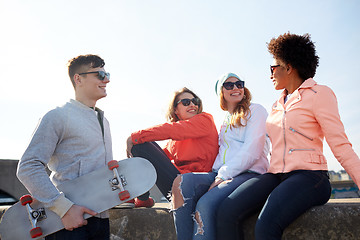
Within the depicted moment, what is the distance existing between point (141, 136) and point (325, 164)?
182cm

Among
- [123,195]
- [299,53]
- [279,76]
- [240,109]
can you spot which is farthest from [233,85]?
[123,195]

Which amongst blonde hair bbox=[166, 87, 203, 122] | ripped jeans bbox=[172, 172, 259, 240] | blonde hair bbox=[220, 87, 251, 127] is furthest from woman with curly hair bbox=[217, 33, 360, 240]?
blonde hair bbox=[166, 87, 203, 122]

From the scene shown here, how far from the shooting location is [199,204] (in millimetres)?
2553

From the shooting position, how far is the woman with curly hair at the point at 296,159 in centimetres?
→ 218

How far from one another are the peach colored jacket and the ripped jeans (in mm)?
419

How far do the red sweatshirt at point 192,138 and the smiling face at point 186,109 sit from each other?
363mm

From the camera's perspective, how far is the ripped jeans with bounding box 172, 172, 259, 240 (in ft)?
8.05

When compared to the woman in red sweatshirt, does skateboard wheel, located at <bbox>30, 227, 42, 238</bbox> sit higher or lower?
lower

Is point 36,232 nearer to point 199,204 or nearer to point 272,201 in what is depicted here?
point 199,204

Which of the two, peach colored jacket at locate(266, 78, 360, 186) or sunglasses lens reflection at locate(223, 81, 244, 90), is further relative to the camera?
sunglasses lens reflection at locate(223, 81, 244, 90)

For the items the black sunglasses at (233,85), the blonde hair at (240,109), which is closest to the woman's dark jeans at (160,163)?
the blonde hair at (240,109)

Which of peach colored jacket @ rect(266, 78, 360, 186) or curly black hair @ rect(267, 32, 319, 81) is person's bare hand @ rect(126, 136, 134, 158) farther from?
curly black hair @ rect(267, 32, 319, 81)

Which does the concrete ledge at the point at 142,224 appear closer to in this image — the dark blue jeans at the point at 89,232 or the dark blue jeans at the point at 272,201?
the dark blue jeans at the point at 89,232

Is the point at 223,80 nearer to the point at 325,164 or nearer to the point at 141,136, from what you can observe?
the point at 141,136
